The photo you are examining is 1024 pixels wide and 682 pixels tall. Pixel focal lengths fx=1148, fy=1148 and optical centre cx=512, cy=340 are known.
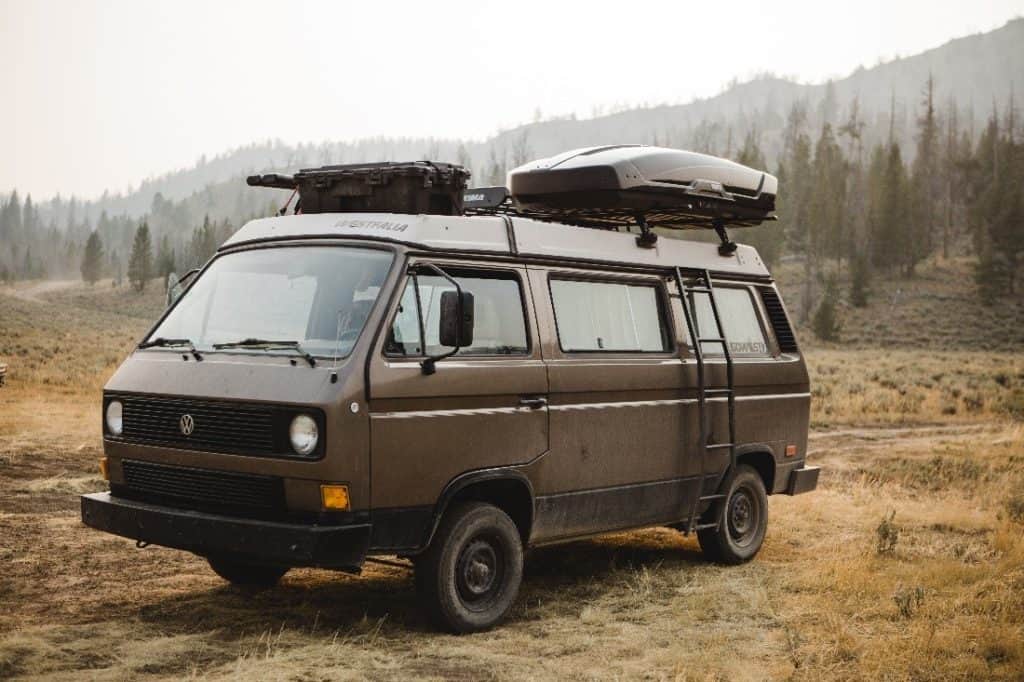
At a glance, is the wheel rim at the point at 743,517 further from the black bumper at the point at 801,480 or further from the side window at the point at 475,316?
the side window at the point at 475,316

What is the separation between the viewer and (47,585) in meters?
7.97

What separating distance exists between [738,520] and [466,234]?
4155mm

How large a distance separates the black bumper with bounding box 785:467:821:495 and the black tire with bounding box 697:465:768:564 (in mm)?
420

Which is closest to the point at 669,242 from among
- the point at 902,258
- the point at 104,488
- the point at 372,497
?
the point at 372,497

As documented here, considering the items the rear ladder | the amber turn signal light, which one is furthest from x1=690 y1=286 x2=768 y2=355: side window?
the amber turn signal light

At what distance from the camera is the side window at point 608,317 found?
8.00 m

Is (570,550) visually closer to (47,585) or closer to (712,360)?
(712,360)

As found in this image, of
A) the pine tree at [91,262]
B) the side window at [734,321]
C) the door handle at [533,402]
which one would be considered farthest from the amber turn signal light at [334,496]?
the pine tree at [91,262]

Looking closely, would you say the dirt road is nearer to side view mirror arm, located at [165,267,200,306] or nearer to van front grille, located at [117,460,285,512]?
van front grille, located at [117,460,285,512]

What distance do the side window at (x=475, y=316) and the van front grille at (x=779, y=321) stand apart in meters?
3.75

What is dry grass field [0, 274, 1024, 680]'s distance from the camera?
638 centimetres

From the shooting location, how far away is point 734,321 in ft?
32.9

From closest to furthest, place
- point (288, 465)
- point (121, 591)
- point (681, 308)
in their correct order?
point (288, 465)
point (121, 591)
point (681, 308)

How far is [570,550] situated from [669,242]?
2925 mm
